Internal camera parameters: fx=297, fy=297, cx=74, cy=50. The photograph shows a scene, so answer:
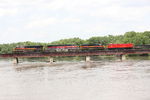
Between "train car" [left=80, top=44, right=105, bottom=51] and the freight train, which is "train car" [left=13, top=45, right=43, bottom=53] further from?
"train car" [left=80, top=44, right=105, bottom=51]

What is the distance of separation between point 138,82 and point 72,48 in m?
53.2

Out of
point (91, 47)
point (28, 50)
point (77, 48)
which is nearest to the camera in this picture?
point (28, 50)

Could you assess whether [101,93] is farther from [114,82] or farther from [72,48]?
[72,48]

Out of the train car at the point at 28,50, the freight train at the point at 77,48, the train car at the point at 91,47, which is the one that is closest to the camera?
the freight train at the point at 77,48

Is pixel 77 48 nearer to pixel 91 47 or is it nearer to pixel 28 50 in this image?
pixel 91 47

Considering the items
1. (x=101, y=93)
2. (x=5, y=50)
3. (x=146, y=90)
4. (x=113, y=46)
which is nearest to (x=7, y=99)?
(x=101, y=93)

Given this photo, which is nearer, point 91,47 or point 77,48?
point 91,47

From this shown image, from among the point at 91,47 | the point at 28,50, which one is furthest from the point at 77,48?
the point at 28,50

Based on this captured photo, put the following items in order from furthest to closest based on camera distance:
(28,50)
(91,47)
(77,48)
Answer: (77,48) < (91,47) < (28,50)

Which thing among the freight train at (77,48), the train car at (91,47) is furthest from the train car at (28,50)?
the train car at (91,47)

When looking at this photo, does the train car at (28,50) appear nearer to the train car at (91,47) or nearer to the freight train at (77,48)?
the freight train at (77,48)

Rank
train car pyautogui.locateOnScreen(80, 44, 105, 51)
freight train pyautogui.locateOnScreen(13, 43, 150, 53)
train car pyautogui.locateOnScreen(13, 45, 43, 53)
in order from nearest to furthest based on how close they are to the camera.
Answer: freight train pyautogui.locateOnScreen(13, 43, 150, 53)
train car pyautogui.locateOnScreen(13, 45, 43, 53)
train car pyautogui.locateOnScreen(80, 44, 105, 51)

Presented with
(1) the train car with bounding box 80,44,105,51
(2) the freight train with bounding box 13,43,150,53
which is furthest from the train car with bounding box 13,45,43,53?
(1) the train car with bounding box 80,44,105,51

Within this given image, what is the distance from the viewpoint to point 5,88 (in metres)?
34.2
